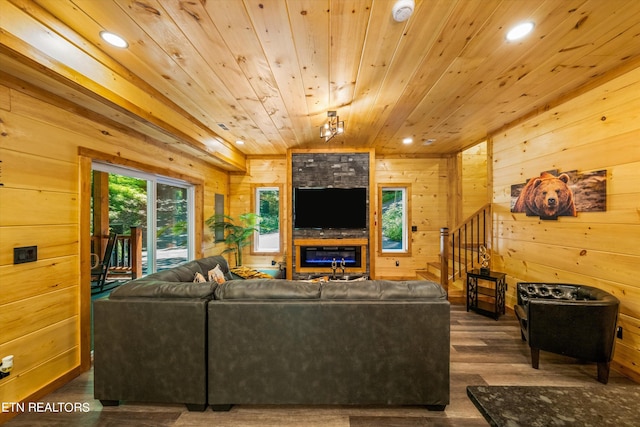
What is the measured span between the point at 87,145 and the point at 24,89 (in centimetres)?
58

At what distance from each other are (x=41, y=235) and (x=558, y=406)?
10.8ft

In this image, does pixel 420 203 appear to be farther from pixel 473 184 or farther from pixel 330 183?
pixel 330 183

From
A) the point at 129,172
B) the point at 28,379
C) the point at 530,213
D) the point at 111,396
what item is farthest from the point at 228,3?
the point at 530,213

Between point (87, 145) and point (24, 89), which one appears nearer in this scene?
point (24, 89)

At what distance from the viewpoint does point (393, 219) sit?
5.83 metres

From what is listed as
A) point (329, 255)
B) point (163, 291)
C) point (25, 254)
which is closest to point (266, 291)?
point (163, 291)

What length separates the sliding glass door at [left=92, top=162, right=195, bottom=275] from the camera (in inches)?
137

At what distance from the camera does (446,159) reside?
5.64 metres

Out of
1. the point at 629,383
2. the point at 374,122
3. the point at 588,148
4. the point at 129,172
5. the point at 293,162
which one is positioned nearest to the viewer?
the point at 629,383

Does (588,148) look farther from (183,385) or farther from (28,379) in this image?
(28,379)

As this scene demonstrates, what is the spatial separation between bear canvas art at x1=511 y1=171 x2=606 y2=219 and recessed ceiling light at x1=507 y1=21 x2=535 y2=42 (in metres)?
1.73

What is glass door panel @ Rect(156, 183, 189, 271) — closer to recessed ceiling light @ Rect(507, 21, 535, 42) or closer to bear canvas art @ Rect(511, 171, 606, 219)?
recessed ceiling light @ Rect(507, 21, 535, 42)

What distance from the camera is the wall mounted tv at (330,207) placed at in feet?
16.9

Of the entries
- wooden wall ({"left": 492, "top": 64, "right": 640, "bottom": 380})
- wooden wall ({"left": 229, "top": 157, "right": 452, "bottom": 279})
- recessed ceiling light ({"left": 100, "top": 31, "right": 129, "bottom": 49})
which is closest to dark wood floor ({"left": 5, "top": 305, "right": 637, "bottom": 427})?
wooden wall ({"left": 492, "top": 64, "right": 640, "bottom": 380})
